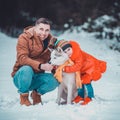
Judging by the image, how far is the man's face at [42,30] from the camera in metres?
3.98

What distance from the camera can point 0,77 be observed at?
5.52 metres

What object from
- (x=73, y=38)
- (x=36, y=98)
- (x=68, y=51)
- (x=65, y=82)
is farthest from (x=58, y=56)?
(x=73, y=38)

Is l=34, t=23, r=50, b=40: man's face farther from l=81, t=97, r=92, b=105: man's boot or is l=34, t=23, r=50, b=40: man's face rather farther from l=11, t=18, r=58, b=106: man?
l=81, t=97, r=92, b=105: man's boot

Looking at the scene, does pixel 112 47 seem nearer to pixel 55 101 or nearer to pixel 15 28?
pixel 55 101

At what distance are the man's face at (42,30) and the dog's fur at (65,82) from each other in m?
0.30

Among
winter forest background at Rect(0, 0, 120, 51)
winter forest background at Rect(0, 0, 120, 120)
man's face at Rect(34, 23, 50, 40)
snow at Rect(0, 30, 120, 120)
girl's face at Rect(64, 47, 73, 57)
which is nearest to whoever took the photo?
snow at Rect(0, 30, 120, 120)

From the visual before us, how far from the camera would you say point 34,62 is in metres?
3.98

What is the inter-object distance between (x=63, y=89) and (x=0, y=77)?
67.9 inches

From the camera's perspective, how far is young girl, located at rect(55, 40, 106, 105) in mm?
3832

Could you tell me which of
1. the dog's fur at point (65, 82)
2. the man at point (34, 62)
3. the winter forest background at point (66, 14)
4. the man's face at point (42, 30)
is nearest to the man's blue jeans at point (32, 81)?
the man at point (34, 62)

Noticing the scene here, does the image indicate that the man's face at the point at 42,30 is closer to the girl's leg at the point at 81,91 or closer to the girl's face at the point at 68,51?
the girl's face at the point at 68,51

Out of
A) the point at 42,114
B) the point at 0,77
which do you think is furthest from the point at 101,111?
the point at 0,77

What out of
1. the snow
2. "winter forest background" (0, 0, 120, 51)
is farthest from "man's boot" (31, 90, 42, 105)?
"winter forest background" (0, 0, 120, 51)

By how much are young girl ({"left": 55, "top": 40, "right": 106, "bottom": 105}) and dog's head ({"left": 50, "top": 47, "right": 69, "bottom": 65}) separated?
0.05m
